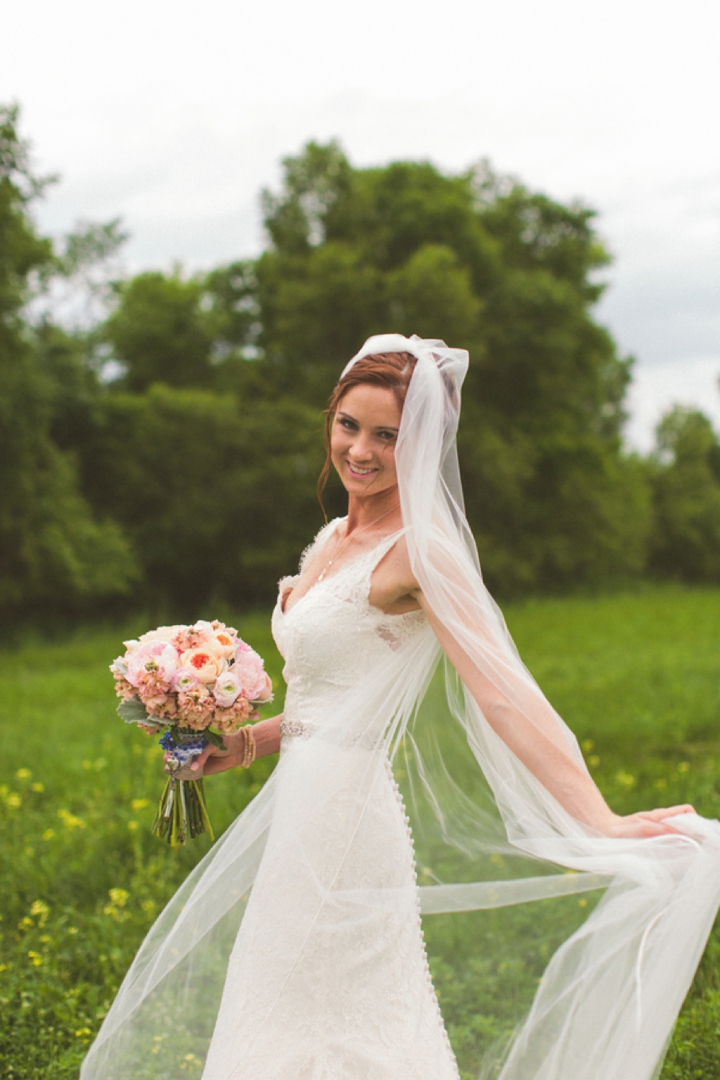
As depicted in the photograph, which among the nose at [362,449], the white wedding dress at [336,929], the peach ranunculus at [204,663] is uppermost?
the nose at [362,449]

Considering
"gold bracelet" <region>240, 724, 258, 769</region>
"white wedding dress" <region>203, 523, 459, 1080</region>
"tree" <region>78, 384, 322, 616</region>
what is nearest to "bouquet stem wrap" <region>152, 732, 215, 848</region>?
"gold bracelet" <region>240, 724, 258, 769</region>

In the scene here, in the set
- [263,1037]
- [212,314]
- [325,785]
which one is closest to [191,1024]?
[263,1037]

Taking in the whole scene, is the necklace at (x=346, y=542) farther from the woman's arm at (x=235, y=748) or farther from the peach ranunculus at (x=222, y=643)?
the woman's arm at (x=235, y=748)

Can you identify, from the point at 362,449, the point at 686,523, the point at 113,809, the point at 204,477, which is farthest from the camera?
the point at 686,523

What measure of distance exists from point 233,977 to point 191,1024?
72 cm

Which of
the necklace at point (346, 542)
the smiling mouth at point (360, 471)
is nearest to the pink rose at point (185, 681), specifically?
the necklace at point (346, 542)

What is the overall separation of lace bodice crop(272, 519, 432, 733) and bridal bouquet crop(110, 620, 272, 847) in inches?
5.4

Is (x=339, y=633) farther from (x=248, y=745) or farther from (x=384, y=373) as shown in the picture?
(x=384, y=373)

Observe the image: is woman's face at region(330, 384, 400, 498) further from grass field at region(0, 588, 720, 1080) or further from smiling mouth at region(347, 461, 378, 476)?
grass field at region(0, 588, 720, 1080)

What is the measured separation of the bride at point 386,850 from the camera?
2424 millimetres

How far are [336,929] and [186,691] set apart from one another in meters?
0.76

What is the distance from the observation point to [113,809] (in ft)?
20.5

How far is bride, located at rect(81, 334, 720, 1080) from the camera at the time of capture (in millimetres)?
2424

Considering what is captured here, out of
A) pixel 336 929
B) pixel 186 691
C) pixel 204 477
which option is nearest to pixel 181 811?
pixel 186 691
